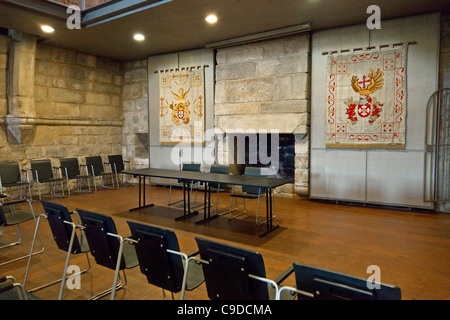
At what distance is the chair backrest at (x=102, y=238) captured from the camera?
7.59ft

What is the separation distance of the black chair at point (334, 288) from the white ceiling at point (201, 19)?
4161 millimetres

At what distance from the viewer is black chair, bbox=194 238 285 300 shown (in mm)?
1692

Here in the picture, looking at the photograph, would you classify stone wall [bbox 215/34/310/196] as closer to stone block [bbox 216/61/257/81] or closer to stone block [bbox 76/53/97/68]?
stone block [bbox 216/61/257/81]

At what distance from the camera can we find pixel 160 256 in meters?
2.06

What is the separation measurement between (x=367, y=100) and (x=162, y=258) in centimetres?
470

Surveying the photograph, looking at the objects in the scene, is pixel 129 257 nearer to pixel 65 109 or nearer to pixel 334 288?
pixel 334 288

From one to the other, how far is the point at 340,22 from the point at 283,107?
1705 millimetres

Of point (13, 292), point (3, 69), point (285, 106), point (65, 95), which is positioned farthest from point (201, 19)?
point (13, 292)

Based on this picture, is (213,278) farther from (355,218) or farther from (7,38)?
(7,38)

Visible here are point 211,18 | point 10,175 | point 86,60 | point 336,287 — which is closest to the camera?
point 336,287

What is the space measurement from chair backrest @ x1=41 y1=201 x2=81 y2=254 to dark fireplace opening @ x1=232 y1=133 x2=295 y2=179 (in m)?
4.33

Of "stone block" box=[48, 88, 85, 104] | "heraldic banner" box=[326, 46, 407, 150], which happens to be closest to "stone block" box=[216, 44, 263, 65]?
"heraldic banner" box=[326, 46, 407, 150]

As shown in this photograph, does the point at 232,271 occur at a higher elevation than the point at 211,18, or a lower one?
lower

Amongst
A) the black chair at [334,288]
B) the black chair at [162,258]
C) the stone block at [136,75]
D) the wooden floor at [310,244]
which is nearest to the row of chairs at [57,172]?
the wooden floor at [310,244]
